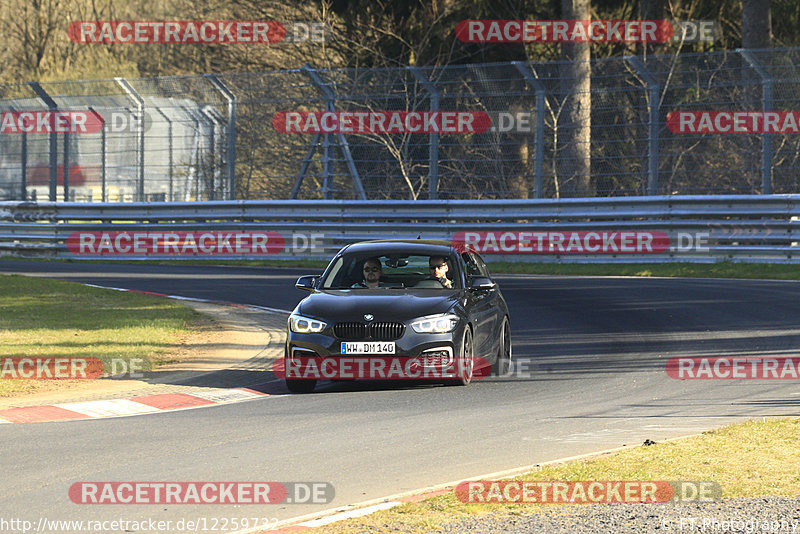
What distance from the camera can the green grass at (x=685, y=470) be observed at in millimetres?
6371

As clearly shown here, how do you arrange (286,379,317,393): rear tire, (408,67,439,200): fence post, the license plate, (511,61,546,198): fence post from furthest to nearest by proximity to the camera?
1. (408,67,439,200): fence post
2. (511,61,546,198): fence post
3. (286,379,317,393): rear tire
4. the license plate

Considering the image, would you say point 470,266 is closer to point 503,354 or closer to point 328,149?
point 503,354

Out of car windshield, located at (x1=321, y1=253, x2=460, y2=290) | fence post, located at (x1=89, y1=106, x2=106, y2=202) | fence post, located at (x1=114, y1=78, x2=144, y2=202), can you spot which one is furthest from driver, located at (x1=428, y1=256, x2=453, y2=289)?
fence post, located at (x1=89, y1=106, x2=106, y2=202)

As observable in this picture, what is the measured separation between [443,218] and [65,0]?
33993 mm

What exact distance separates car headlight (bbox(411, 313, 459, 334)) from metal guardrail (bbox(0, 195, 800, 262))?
501 inches

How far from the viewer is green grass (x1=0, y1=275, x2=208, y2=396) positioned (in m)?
13.2

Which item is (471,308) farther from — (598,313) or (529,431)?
(598,313)

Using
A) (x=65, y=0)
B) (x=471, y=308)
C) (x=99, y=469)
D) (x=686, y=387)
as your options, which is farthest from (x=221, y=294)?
(x=65, y=0)

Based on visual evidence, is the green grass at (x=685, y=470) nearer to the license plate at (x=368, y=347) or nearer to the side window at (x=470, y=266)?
the license plate at (x=368, y=347)

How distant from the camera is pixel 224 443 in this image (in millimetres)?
8711

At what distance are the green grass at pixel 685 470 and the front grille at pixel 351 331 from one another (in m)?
3.44

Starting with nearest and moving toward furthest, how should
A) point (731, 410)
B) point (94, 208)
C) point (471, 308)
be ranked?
point (731, 410) → point (471, 308) → point (94, 208)

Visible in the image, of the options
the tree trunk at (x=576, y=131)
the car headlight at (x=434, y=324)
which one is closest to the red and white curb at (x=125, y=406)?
the car headlight at (x=434, y=324)

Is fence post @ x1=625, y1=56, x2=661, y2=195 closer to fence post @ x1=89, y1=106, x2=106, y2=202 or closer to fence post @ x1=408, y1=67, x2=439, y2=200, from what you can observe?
fence post @ x1=408, y1=67, x2=439, y2=200
